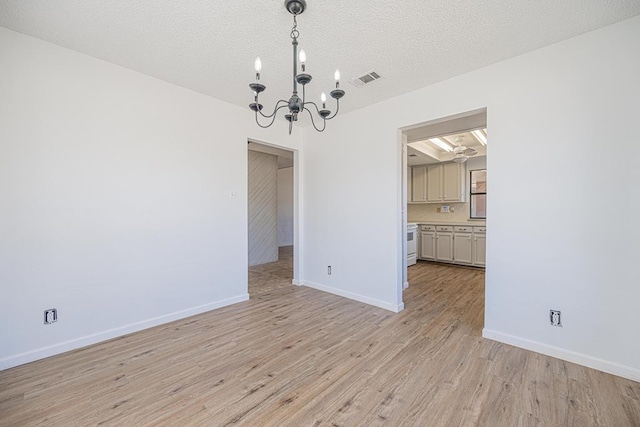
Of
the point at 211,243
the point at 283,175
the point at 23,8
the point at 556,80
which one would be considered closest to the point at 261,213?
the point at 211,243

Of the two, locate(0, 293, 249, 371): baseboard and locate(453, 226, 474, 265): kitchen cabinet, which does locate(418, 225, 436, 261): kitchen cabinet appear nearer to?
locate(453, 226, 474, 265): kitchen cabinet

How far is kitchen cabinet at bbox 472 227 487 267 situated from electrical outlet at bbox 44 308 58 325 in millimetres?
6642

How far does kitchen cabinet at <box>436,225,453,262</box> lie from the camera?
6.11 metres

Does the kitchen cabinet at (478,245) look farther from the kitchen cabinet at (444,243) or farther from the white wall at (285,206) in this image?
the white wall at (285,206)

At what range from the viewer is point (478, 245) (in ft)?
18.8

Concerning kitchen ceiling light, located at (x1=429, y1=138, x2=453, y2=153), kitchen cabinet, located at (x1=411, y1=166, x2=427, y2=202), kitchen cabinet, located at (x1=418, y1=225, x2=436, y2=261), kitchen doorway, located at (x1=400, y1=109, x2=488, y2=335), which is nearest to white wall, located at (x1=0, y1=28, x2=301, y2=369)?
kitchen doorway, located at (x1=400, y1=109, x2=488, y2=335)

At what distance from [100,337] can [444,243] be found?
6240 millimetres

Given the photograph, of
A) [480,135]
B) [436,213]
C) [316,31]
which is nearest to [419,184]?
[436,213]

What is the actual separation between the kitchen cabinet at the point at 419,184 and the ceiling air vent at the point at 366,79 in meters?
4.40

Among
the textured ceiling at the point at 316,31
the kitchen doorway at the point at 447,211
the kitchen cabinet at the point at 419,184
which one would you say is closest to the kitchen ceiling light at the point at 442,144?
the kitchen doorway at the point at 447,211

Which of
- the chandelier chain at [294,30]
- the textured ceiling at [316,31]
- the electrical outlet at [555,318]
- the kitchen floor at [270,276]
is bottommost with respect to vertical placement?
the kitchen floor at [270,276]

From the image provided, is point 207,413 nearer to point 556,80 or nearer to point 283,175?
point 556,80

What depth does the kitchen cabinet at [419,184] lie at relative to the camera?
6.90m

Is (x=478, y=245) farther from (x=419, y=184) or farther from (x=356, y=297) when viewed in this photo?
(x=356, y=297)
